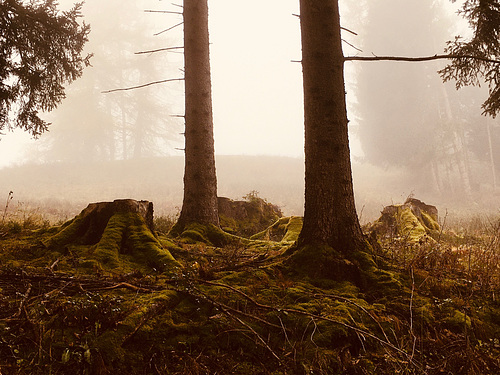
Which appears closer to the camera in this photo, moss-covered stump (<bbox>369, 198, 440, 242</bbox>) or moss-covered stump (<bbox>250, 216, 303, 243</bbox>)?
moss-covered stump (<bbox>250, 216, 303, 243</bbox>)

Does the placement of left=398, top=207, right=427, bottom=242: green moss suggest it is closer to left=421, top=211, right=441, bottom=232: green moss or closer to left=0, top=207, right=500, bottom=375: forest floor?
left=421, top=211, right=441, bottom=232: green moss

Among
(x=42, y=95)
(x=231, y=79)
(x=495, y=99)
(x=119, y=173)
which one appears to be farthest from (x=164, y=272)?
(x=231, y=79)

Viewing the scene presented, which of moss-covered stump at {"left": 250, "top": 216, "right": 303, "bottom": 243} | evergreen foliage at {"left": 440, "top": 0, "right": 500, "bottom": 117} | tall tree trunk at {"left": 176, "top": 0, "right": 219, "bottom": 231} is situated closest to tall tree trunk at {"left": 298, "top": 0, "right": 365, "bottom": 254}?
moss-covered stump at {"left": 250, "top": 216, "right": 303, "bottom": 243}

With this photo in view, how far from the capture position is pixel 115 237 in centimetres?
459

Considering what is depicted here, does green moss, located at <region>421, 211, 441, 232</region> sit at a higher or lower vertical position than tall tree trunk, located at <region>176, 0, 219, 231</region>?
lower

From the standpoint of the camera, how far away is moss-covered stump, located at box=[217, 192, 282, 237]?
32.4 feet

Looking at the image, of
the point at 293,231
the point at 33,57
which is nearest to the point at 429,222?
the point at 293,231

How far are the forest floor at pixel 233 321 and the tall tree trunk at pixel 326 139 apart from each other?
0.61 metres

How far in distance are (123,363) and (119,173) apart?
32.4 meters

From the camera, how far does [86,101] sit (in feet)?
111

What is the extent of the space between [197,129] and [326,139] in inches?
148

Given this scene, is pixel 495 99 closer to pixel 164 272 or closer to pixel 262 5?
pixel 164 272

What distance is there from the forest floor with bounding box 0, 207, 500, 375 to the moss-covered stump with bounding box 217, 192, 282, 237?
5516mm

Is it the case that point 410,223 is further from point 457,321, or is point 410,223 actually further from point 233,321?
point 233,321
